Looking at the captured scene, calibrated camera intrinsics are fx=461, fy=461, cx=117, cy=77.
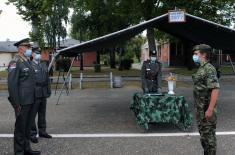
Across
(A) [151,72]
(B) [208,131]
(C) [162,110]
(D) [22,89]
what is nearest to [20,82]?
(D) [22,89]

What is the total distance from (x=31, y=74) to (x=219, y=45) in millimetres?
8122

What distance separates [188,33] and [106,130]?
4792 mm

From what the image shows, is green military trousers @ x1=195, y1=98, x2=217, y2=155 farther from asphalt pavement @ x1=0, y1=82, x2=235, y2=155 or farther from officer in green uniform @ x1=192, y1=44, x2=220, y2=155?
asphalt pavement @ x1=0, y1=82, x2=235, y2=155

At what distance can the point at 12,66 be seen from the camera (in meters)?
7.10

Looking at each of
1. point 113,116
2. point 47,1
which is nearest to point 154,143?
point 113,116

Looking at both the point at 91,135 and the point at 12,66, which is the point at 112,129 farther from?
the point at 12,66

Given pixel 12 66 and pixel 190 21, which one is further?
pixel 190 21

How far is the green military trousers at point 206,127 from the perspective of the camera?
6.71m

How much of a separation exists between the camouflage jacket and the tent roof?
4.57 metres

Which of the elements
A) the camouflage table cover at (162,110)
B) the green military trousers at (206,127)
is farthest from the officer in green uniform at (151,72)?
the green military trousers at (206,127)

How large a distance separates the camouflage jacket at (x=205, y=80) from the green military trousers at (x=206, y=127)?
122mm

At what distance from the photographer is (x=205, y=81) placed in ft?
22.1

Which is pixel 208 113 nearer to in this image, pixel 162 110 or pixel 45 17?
pixel 162 110

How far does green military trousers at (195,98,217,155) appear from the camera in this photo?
264 inches
